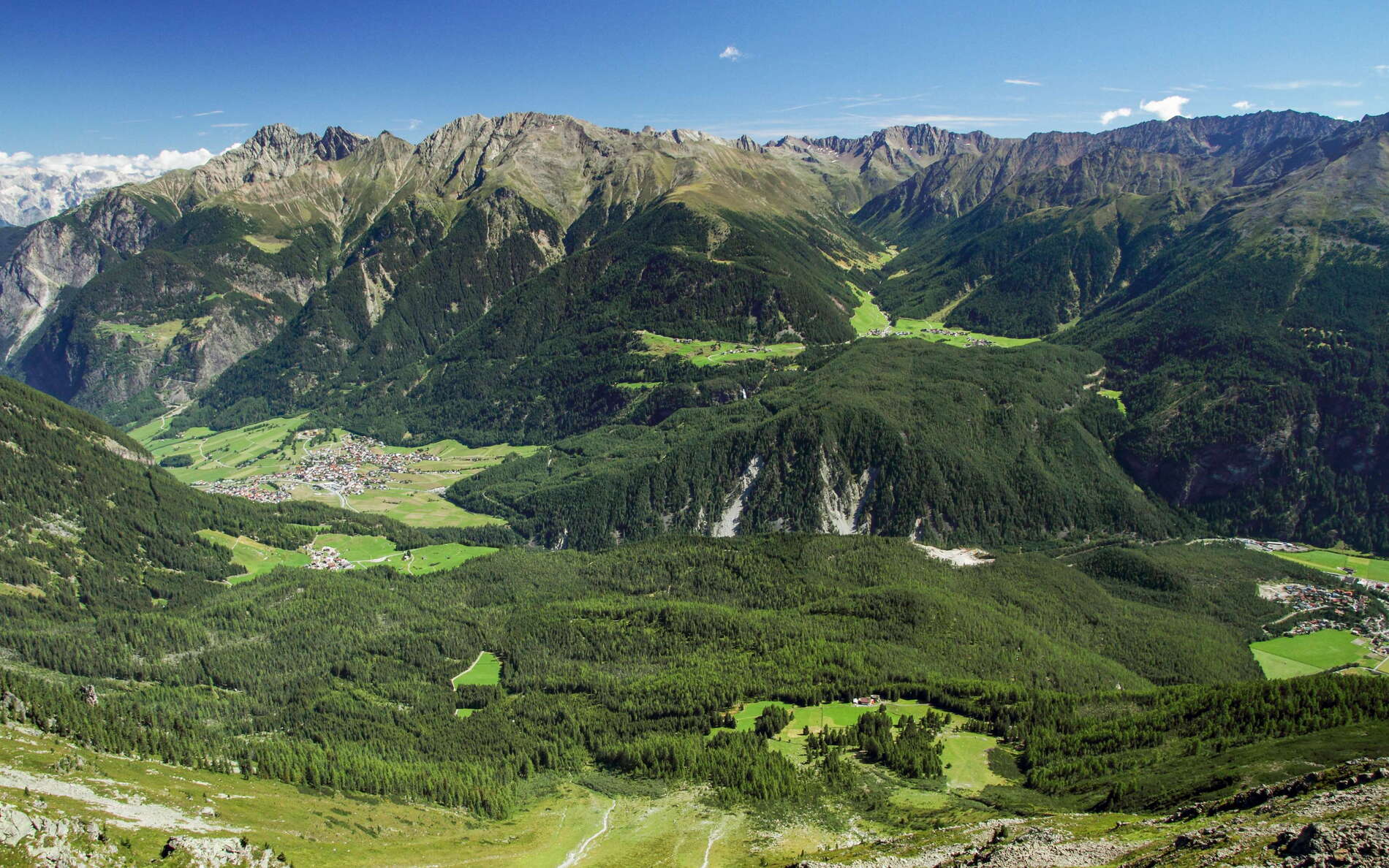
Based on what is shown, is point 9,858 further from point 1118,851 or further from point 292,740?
point 1118,851

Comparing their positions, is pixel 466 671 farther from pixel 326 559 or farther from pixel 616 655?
pixel 326 559

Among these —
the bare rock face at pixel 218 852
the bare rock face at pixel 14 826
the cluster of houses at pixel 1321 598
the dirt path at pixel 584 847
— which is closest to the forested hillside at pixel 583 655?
the cluster of houses at pixel 1321 598

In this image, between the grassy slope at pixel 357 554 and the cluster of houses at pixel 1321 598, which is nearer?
the cluster of houses at pixel 1321 598

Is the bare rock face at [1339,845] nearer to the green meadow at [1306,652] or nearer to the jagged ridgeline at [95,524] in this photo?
the green meadow at [1306,652]

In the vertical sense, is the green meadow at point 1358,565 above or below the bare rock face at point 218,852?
below

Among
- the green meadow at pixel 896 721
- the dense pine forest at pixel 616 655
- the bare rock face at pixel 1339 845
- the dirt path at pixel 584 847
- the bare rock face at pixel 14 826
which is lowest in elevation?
the dirt path at pixel 584 847

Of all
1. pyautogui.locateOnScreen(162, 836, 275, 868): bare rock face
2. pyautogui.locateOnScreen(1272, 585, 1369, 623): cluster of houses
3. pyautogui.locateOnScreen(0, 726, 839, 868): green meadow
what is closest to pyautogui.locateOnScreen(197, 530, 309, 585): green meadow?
pyautogui.locateOnScreen(0, 726, 839, 868): green meadow

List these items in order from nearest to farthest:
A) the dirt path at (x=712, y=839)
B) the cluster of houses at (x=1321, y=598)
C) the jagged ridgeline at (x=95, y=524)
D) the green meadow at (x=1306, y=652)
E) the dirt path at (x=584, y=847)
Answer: the dirt path at (x=712, y=839)
the dirt path at (x=584, y=847)
the green meadow at (x=1306, y=652)
the jagged ridgeline at (x=95, y=524)
the cluster of houses at (x=1321, y=598)

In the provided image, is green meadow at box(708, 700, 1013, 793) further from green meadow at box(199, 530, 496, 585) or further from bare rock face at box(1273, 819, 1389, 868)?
green meadow at box(199, 530, 496, 585)
